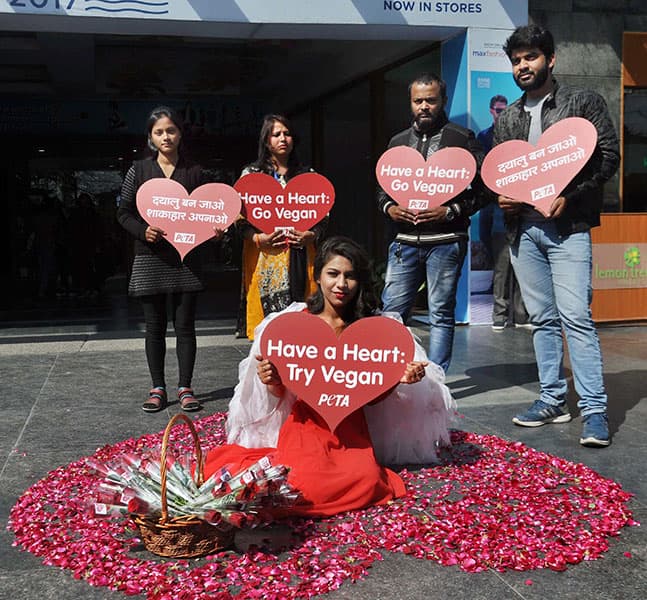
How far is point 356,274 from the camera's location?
11.7 ft

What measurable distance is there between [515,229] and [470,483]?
1566mm

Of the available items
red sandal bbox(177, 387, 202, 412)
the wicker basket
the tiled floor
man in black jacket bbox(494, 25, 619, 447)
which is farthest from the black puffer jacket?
the wicker basket

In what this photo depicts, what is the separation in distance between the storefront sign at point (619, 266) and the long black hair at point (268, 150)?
15.8 feet

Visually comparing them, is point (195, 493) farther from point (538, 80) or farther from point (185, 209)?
point (538, 80)

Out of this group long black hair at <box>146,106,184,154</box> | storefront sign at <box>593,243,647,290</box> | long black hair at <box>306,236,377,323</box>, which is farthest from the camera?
storefront sign at <box>593,243,647,290</box>

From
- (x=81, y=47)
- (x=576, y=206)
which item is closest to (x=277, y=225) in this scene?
(x=576, y=206)

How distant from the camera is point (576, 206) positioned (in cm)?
426

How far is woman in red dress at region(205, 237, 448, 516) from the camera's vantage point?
3189mm

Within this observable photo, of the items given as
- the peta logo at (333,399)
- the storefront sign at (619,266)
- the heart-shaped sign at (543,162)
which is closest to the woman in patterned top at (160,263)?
the heart-shaped sign at (543,162)

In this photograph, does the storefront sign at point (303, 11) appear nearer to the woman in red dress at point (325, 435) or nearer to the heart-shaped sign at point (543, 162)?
the heart-shaped sign at point (543, 162)

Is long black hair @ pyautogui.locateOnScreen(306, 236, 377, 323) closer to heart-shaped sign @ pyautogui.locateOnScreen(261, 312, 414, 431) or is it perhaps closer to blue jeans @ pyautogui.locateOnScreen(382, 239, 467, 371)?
heart-shaped sign @ pyautogui.locateOnScreen(261, 312, 414, 431)

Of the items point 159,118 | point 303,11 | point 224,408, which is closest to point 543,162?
point 159,118

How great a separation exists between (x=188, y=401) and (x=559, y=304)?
2.20 meters
